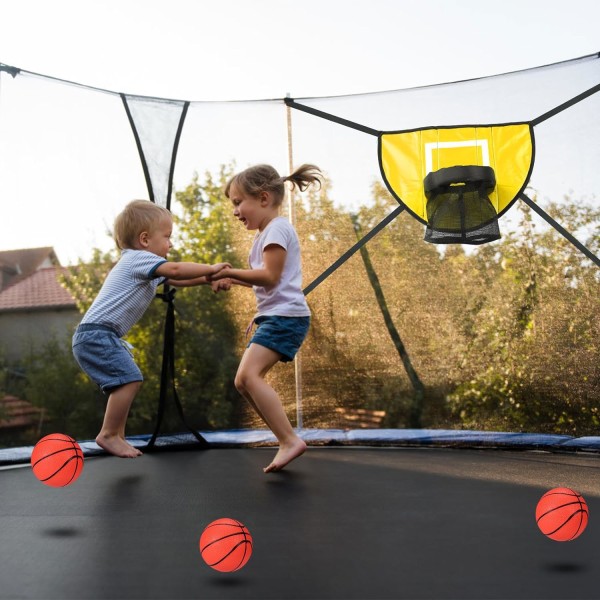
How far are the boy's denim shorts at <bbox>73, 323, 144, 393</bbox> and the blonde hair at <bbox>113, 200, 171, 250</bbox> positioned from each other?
28 centimetres

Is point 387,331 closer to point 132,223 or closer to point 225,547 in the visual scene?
point 132,223

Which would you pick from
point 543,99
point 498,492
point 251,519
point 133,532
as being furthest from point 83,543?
point 543,99

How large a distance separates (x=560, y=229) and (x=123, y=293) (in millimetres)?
1440

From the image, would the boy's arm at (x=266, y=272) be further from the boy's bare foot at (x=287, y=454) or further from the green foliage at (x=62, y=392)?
the green foliage at (x=62, y=392)

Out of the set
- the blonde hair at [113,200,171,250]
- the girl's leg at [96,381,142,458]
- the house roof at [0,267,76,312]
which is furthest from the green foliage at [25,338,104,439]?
the blonde hair at [113,200,171,250]

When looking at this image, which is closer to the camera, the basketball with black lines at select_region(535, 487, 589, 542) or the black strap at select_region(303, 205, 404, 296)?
the basketball with black lines at select_region(535, 487, 589, 542)

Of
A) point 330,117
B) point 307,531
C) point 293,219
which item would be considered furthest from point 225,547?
point 330,117

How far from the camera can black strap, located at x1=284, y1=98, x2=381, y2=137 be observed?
2648mm

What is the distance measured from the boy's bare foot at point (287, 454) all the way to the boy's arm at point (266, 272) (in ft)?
1.49

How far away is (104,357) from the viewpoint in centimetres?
216

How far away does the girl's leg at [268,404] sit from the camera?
6.46 ft

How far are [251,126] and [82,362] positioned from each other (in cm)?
110

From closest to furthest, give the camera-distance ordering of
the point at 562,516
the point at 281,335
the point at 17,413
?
the point at 562,516 < the point at 281,335 < the point at 17,413

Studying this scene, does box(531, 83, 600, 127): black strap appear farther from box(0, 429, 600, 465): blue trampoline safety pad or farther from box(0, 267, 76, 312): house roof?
box(0, 267, 76, 312): house roof
